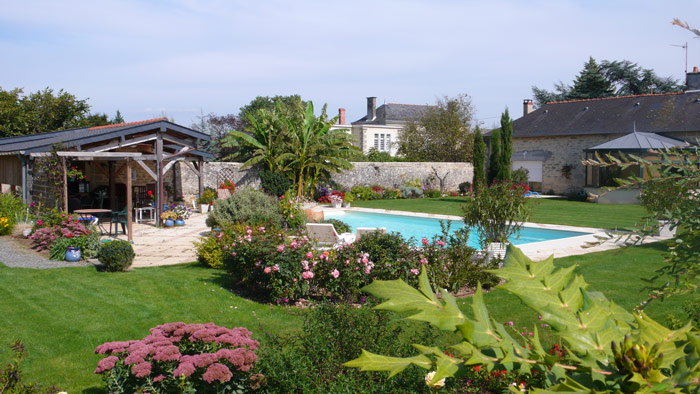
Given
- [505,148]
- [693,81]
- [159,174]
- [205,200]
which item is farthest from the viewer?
[693,81]

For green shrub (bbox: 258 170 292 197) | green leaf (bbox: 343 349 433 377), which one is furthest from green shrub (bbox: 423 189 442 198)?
green leaf (bbox: 343 349 433 377)

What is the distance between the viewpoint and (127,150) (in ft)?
64.2

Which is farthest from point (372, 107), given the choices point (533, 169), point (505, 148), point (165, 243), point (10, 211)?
point (165, 243)

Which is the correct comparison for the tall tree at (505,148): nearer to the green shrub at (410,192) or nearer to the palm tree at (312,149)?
the green shrub at (410,192)

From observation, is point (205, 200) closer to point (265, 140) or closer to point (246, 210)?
point (265, 140)

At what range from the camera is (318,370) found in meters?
4.09

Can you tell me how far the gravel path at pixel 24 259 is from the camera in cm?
1072

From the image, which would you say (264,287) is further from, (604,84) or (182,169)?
(604,84)

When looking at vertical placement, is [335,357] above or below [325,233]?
below

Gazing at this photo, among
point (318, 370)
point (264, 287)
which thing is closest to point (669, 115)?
point (264, 287)

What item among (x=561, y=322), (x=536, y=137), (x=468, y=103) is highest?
(x=468, y=103)

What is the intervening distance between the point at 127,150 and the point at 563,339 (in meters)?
20.8

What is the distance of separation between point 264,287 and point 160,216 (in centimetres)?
1087

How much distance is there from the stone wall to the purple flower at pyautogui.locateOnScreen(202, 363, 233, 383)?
30565mm
